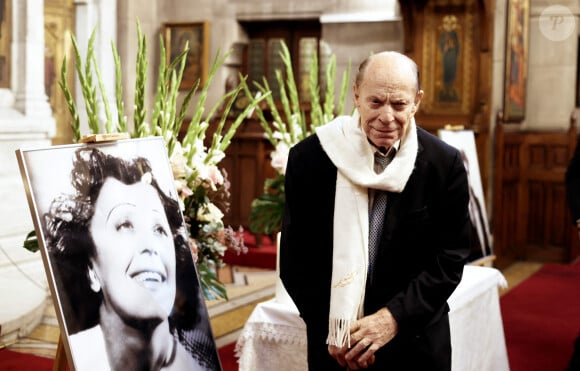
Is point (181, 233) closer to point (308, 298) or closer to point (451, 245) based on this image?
point (308, 298)

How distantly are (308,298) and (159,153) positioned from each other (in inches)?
33.6

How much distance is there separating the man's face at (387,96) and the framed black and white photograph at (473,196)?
3.31m

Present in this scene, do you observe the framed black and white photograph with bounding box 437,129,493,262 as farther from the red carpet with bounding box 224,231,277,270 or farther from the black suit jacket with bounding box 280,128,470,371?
the black suit jacket with bounding box 280,128,470,371

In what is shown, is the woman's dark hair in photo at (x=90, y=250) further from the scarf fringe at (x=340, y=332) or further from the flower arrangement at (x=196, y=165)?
the scarf fringe at (x=340, y=332)

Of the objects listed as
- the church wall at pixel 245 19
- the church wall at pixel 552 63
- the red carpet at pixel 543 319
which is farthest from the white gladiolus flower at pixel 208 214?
the church wall at pixel 552 63

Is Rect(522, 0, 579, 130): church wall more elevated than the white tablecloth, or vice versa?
Rect(522, 0, 579, 130): church wall

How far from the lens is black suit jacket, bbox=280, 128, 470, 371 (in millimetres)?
2404

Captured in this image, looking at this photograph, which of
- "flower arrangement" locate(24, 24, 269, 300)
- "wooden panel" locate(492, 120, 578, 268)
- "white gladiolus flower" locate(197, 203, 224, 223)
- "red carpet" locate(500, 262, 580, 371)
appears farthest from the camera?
"wooden panel" locate(492, 120, 578, 268)

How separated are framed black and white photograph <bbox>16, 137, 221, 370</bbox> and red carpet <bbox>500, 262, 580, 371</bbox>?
278cm

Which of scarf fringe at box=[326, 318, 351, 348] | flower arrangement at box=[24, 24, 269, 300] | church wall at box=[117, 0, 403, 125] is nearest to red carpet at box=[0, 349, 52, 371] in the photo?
flower arrangement at box=[24, 24, 269, 300]

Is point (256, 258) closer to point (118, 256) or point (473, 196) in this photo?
point (473, 196)

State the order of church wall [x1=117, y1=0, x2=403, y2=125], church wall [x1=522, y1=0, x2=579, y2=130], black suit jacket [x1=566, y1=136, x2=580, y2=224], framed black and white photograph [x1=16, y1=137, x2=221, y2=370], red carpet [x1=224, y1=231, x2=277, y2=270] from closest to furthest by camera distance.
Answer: framed black and white photograph [x1=16, y1=137, x2=221, y2=370] < black suit jacket [x1=566, y1=136, x2=580, y2=224] < red carpet [x1=224, y1=231, x2=277, y2=270] < church wall [x1=522, y1=0, x2=579, y2=130] < church wall [x1=117, y1=0, x2=403, y2=125]

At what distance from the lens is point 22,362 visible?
4559 millimetres

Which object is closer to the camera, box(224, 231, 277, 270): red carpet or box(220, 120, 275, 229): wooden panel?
box(224, 231, 277, 270): red carpet
